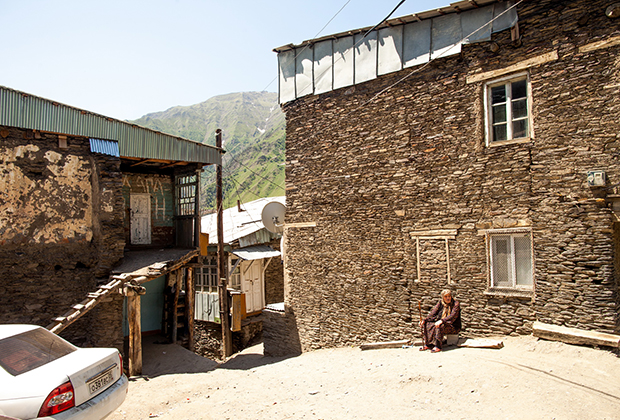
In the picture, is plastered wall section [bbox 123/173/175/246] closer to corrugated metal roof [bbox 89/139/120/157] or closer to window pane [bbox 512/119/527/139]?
corrugated metal roof [bbox 89/139/120/157]

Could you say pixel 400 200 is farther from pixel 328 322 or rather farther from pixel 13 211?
pixel 13 211

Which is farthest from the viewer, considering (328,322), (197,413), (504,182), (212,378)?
(328,322)

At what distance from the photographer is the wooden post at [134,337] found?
947 cm

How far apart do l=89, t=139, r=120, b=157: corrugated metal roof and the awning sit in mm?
7051

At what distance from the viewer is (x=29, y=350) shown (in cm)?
457

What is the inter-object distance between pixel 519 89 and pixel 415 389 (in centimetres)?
633

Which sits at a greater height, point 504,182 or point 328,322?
point 504,182

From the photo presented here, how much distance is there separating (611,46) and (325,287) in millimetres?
8465

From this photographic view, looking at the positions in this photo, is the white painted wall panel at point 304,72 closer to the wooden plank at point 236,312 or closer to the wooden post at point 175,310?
the wooden post at point 175,310

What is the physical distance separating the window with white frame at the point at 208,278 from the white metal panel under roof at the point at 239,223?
100 centimetres

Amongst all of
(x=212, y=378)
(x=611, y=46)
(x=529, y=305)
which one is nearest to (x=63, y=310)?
(x=212, y=378)

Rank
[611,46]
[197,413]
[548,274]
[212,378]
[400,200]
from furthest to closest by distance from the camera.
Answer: [400,200] < [212,378] < [548,274] < [611,46] < [197,413]

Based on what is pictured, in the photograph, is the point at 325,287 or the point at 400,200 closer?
the point at 400,200

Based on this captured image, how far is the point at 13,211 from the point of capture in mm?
9469
